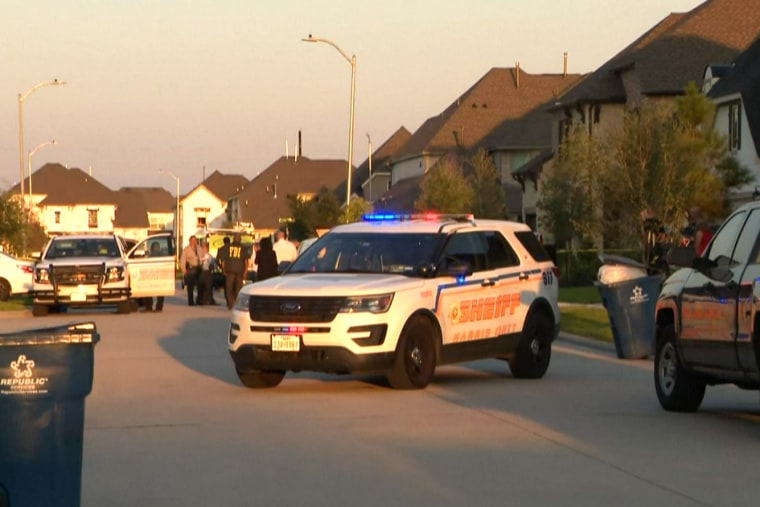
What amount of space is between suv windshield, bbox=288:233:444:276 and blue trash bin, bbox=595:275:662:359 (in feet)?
13.8

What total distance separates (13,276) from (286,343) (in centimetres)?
2816

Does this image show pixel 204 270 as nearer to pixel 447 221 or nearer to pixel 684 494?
pixel 447 221

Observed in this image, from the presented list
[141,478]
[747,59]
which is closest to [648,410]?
[141,478]

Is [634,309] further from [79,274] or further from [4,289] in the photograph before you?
[4,289]

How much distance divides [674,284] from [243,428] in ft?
14.5

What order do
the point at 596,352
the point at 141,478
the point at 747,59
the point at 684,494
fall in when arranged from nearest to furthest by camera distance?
the point at 684,494 < the point at 141,478 < the point at 596,352 < the point at 747,59

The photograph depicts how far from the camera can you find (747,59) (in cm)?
4784

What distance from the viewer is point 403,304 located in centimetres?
1595

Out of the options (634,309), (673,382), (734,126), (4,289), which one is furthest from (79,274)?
(734,126)

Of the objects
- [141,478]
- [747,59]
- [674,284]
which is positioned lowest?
[141,478]

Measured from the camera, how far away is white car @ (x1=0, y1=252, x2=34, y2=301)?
4212cm

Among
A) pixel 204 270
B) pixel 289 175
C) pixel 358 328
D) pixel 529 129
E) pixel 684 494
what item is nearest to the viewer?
pixel 684 494

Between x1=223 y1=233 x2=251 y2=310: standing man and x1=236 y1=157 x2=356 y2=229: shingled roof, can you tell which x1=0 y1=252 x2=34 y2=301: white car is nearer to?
x1=223 y1=233 x2=251 y2=310: standing man

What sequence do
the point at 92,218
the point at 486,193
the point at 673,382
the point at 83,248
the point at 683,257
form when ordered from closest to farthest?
the point at 683,257 → the point at 673,382 → the point at 83,248 → the point at 486,193 → the point at 92,218
